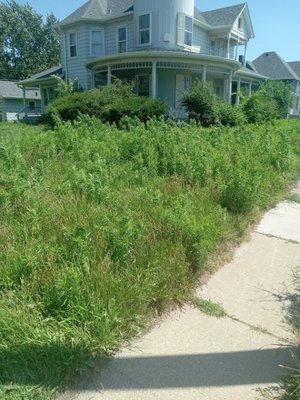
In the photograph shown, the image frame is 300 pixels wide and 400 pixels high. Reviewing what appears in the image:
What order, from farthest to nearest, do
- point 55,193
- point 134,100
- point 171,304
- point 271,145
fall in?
point 134,100 < point 271,145 < point 55,193 < point 171,304

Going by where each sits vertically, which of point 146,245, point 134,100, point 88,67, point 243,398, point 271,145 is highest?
point 88,67

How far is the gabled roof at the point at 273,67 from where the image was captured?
3925 centimetres

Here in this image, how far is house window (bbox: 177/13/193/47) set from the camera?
20.2 m

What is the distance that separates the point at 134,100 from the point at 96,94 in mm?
1959

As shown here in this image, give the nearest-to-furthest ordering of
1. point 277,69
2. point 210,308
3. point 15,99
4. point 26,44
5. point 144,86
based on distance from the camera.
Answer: point 210,308, point 144,86, point 15,99, point 277,69, point 26,44

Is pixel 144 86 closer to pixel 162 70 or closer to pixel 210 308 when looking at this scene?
pixel 162 70

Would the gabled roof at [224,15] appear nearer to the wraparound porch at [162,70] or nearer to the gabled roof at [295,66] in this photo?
the wraparound porch at [162,70]

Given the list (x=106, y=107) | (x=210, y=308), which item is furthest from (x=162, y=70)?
(x=210, y=308)

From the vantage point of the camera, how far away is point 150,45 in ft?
66.9

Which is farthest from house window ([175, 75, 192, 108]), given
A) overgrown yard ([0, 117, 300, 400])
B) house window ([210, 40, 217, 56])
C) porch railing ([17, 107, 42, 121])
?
overgrown yard ([0, 117, 300, 400])

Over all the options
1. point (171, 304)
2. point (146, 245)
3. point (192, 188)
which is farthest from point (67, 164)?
point (171, 304)

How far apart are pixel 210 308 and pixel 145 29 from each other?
20348 millimetres

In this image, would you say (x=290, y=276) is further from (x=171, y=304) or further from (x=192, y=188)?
(x=192, y=188)

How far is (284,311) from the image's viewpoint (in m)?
2.96
